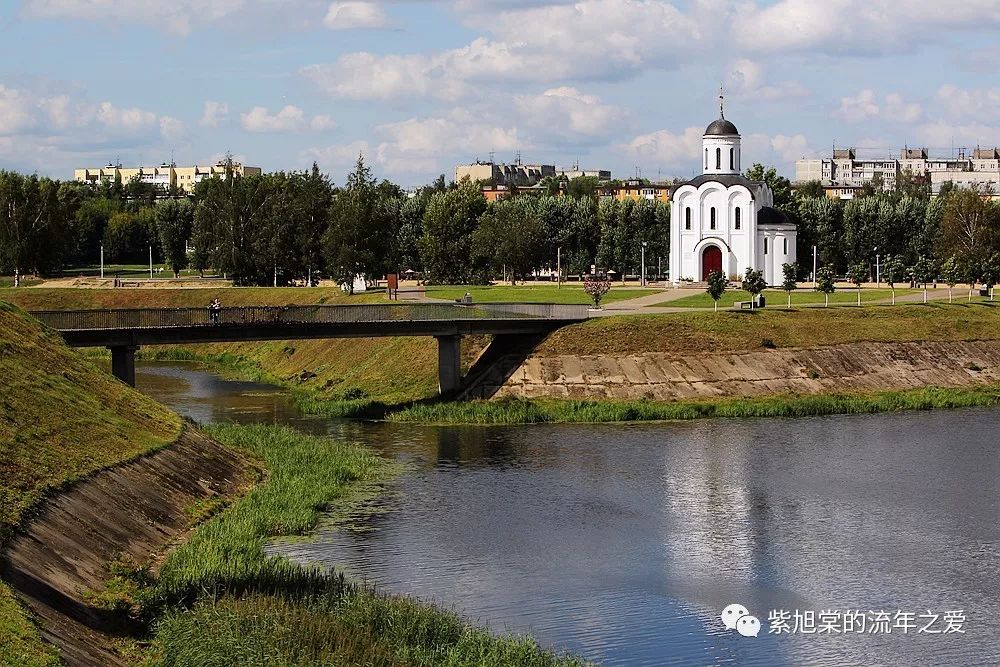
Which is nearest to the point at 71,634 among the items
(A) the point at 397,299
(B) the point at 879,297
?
(A) the point at 397,299

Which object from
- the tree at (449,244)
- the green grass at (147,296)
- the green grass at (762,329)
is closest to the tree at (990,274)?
the green grass at (762,329)

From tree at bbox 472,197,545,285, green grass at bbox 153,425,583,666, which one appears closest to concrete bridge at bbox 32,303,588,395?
green grass at bbox 153,425,583,666

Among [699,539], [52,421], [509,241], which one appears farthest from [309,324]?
[509,241]

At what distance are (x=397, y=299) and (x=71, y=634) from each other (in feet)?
242

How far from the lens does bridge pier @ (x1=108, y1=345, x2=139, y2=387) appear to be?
6462 cm

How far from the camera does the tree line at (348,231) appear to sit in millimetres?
110688

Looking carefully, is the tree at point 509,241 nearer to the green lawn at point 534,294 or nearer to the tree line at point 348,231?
the tree line at point 348,231

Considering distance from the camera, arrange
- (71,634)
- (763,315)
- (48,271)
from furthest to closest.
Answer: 1. (48,271)
2. (763,315)
3. (71,634)

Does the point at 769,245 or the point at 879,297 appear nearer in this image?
the point at 879,297

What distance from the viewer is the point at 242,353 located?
104812 millimetres

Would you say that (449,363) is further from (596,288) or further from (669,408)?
(596,288)

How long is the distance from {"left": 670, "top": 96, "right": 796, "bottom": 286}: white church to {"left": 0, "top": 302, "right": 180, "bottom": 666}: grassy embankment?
7304 centimetres

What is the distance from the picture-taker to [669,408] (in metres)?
70.1

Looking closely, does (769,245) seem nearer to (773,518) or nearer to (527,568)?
(773,518)
